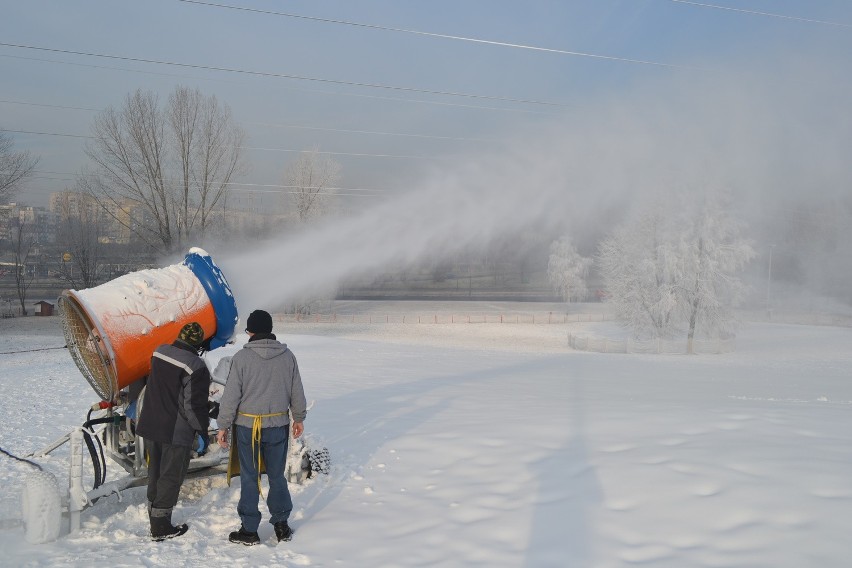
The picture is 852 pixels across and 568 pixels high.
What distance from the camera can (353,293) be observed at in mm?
86000

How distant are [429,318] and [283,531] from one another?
50.7 metres

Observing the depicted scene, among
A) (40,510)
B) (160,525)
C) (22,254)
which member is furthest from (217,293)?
(22,254)

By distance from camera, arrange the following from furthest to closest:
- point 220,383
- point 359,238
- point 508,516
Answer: point 359,238, point 220,383, point 508,516

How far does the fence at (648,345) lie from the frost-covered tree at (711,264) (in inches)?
59.9

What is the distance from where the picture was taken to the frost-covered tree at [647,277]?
46.2 meters

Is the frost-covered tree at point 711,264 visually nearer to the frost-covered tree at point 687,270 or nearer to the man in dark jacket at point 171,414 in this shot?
the frost-covered tree at point 687,270

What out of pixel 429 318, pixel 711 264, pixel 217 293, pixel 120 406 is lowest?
pixel 429 318

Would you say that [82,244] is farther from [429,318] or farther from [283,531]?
[283,531]

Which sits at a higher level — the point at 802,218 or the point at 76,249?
the point at 802,218

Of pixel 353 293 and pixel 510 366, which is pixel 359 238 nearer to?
pixel 510 366

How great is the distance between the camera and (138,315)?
269 inches

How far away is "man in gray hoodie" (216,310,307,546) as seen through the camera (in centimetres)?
601

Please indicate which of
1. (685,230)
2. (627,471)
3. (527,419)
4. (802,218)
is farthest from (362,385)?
(802,218)

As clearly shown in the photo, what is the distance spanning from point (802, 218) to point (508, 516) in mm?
84787
